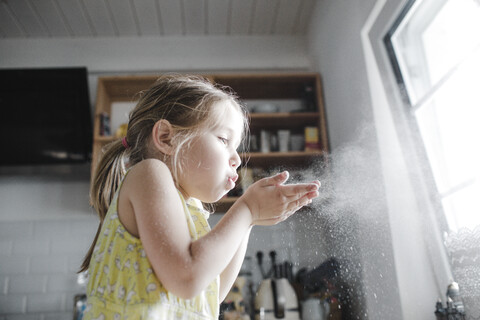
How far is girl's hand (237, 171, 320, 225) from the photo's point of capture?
695mm

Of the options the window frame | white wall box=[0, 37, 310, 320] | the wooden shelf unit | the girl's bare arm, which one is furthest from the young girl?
the wooden shelf unit

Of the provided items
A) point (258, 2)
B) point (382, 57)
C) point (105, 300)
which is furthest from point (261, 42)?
point (105, 300)

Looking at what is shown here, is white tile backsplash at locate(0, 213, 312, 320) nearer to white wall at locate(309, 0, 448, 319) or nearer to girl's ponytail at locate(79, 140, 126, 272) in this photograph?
white wall at locate(309, 0, 448, 319)

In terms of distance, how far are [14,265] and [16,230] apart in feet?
0.68

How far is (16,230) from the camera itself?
2.62 m

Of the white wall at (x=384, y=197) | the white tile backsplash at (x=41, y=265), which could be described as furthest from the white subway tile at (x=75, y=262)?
the white wall at (x=384, y=197)

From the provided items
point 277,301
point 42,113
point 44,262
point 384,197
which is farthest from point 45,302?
point 384,197

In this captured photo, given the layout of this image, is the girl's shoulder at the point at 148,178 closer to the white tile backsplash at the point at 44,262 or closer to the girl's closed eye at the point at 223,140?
the girl's closed eye at the point at 223,140

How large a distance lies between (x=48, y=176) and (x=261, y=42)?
1.69 metres

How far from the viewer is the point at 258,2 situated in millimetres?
2760

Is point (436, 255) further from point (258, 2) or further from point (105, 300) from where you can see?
point (258, 2)

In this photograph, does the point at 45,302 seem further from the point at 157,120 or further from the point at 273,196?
the point at 273,196

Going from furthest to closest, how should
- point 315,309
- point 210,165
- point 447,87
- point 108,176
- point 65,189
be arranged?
point 65,189 → point 315,309 → point 447,87 → point 108,176 → point 210,165

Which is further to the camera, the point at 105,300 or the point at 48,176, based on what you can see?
the point at 48,176
